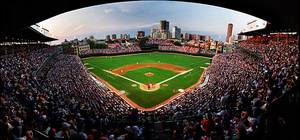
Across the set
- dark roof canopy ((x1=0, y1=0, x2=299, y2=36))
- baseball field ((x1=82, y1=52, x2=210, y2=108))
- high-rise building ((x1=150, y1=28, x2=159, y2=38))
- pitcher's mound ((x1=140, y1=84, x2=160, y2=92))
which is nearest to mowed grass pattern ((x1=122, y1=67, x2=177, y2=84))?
baseball field ((x1=82, y1=52, x2=210, y2=108))

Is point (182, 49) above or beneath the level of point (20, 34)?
beneath

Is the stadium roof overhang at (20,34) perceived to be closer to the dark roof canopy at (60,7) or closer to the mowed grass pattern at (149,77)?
the dark roof canopy at (60,7)

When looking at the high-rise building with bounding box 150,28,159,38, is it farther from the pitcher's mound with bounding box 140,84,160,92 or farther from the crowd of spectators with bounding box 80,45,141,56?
the pitcher's mound with bounding box 140,84,160,92

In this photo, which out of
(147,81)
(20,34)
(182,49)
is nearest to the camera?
(20,34)

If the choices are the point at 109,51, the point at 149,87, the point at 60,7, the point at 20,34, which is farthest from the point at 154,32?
the point at 60,7

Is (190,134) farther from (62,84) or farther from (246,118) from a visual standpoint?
(62,84)

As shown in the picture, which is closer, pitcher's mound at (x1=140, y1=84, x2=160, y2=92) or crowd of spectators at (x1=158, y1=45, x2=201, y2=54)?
pitcher's mound at (x1=140, y1=84, x2=160, y2=92)

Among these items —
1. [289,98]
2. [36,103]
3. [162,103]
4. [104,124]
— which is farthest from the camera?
[162,103]

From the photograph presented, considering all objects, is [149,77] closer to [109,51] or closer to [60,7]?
[109,51]

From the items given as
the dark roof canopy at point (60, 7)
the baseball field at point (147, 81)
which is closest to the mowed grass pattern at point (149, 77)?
the baseball field at point (147, 81)

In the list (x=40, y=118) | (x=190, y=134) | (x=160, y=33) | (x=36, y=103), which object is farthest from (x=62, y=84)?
(x=160, y=33)

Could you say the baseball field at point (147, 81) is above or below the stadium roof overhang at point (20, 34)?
below
